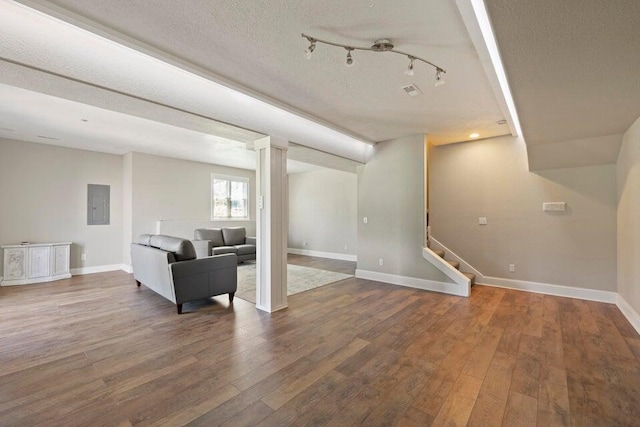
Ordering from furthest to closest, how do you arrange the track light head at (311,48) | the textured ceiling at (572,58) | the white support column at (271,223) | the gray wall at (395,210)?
the gray wall at (395,210)
the white support column at (271,223)
the track light head at (311,48)
the textured ceiling at (572,58)

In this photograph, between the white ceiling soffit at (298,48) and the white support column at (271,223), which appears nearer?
the white ceiling soffit at (298,48)

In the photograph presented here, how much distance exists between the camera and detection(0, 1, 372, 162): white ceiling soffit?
1.78 metres

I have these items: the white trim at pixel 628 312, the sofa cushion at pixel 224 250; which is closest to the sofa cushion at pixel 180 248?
the sofa cushion at pixel 224 250

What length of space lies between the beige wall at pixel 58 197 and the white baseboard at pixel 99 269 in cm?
8

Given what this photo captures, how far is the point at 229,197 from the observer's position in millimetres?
8102

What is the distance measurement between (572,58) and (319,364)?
9.82 ft

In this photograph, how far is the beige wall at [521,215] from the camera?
4043 millimetres

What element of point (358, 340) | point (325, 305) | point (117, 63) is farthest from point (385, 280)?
point (117, 63)

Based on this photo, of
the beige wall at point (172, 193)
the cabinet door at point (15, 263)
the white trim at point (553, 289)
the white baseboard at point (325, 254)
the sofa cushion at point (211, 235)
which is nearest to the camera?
the white trim at point (553, 289)

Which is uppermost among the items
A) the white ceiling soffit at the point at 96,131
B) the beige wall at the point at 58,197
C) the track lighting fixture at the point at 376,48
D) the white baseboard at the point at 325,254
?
the white ceiling soffit at the point at 96,131

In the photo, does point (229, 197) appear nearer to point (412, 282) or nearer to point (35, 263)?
point (35, 263)

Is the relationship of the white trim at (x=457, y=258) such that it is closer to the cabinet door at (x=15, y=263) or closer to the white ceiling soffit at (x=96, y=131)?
the white ceiling soffit at (x=96, y=131)

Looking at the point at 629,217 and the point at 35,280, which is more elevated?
the point at 629,217

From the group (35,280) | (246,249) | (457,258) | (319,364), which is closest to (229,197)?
(246,249)
